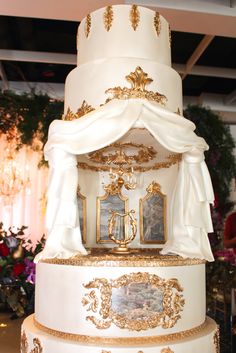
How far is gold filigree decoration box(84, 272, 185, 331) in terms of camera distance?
8.36 ft

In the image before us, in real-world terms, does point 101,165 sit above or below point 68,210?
above

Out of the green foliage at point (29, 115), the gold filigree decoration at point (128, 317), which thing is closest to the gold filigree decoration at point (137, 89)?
the gold filigree decoration at point (128, 317)

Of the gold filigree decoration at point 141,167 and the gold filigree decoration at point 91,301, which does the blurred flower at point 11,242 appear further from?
the gold filigree decoration at point 91,301

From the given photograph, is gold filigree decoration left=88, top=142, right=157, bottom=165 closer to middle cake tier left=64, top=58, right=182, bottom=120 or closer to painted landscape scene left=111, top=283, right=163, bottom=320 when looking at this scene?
middle cake tier left=64, top=58, right=182, bottom=120

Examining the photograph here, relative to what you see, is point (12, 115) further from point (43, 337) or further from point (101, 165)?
point (43, 337)

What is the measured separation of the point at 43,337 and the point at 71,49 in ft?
12.5

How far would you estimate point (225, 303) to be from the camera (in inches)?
178

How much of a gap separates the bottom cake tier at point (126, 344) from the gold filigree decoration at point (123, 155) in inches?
58.0

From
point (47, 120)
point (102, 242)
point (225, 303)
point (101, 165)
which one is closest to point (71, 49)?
point (47, 120)

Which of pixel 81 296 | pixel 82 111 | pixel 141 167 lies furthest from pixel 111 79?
pixel 81 296

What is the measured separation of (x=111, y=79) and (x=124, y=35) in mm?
412

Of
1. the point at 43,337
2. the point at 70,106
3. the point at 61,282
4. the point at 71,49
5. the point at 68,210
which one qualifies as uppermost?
the point at 71,49

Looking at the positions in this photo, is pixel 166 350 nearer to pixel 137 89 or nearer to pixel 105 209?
pixel 105 209

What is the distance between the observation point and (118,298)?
2.57m
